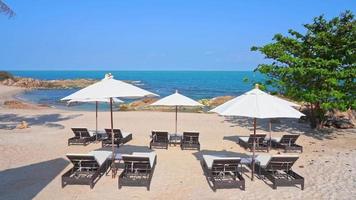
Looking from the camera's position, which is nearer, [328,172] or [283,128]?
[328,172]

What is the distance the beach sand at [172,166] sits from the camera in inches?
325

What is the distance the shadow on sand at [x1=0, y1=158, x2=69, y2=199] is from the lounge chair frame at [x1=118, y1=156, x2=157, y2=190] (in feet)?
6.42

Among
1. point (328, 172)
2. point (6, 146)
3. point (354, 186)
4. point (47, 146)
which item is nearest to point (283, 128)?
point (328, 172)

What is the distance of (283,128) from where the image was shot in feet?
62.6

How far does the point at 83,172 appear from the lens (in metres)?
8.97

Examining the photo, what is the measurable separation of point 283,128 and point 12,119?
15.7m

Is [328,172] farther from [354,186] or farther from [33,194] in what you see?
[33,194]

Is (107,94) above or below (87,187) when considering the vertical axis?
Result: above

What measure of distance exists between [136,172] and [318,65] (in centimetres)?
1001

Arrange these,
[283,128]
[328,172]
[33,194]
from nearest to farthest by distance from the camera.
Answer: [33,194] < [328,172] < [283,128]

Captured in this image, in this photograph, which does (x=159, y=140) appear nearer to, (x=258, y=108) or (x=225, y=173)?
(x=225, y=173)

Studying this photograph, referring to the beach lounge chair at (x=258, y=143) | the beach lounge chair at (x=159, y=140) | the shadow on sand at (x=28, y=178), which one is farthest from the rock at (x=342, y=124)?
the shadow on sand at (x=28, y=178)

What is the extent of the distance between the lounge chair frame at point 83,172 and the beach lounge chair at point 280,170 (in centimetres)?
433

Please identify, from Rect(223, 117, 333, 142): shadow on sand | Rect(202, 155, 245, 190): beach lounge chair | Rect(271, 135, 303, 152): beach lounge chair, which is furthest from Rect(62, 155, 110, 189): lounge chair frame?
Rect(223, 117, 333, 142): shadow on sand
